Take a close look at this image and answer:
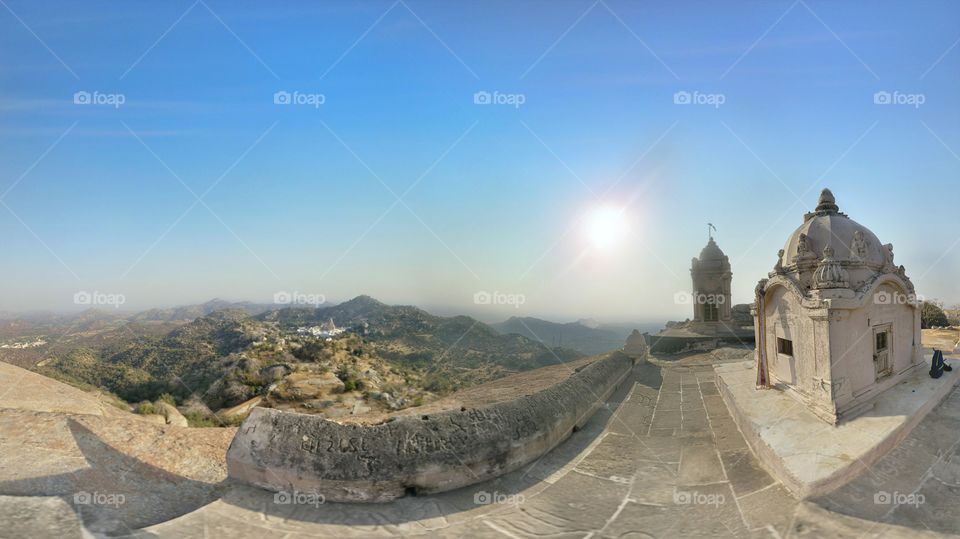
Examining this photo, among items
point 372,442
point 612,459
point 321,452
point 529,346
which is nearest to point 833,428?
point 612,459

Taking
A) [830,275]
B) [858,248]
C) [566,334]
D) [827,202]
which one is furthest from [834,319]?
[566,334]

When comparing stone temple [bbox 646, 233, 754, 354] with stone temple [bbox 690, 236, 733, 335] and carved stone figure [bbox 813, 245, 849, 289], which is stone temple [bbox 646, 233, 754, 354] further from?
carved stone figure [bbox 813, 245, 849, 289]

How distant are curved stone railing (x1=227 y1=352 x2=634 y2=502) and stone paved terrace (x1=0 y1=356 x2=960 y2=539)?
0.59 feet

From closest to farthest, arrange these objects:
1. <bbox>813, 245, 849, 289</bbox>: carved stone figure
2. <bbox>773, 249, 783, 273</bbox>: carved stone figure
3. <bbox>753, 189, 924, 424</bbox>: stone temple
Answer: <bbox>753, 189, 924, 424</bbox>: stone temple
<bbox>813, 245, 849, 289</bbox>: carved stone figure
<bbox>773, 249, 783, 273</bbox>: carved stone figure

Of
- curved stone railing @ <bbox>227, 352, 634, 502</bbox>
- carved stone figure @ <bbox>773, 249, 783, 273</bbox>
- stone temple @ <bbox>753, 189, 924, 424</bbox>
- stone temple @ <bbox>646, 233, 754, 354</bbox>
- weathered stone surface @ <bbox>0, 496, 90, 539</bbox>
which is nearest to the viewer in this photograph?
weathered stone surface @ <bbox>0, 496, 90, 539</bbox>

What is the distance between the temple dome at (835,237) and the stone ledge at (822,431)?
2.57 meters

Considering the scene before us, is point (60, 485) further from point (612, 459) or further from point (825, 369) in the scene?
point (825, 369)

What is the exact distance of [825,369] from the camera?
770cm

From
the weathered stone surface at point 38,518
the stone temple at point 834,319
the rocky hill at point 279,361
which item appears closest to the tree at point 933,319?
the stone temple at point 834,319

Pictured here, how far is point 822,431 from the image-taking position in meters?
7.11

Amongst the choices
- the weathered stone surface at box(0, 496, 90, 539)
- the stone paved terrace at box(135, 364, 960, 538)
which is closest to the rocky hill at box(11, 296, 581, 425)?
the weathered stone surface at box(0, 496, 90, 539)

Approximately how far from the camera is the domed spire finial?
9.88 m

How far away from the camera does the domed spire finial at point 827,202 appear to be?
9.88 meters

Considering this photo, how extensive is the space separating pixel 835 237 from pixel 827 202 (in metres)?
1.04
